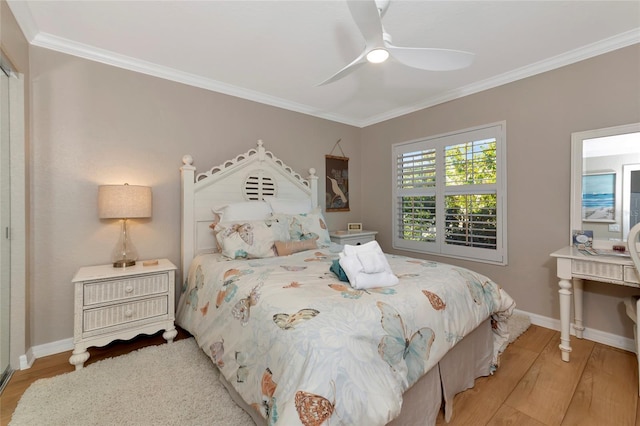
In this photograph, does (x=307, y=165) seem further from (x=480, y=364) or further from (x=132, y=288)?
(x=480, y=364)

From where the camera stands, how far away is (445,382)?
1514 millimetres

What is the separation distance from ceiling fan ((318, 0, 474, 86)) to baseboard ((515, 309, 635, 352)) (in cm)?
248

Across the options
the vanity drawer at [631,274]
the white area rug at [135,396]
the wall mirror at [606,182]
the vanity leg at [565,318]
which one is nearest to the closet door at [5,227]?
the white area rug at [135,396]

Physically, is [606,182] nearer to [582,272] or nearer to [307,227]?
[582,272]

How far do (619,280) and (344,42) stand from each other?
8.63 ft

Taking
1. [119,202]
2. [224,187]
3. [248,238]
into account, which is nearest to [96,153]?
[119,202]

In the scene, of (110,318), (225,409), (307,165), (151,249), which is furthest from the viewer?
(307,165)

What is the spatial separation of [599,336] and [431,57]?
2.68 metres

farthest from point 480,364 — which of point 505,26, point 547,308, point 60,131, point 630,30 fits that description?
point 60,131

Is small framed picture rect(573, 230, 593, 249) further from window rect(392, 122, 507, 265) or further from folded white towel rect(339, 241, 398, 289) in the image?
folded white towel rect(339, 241, 398, 289)

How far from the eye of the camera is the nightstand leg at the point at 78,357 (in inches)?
74.5

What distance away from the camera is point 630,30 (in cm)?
210

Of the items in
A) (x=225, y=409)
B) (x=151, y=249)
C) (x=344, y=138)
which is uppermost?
(x=344, y=138)

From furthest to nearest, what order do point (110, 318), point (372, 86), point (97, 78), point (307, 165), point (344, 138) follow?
1. point (344, 138)
2. point (307, 165)
3. point (372, 86)
4. point (97, 78)
5. point (110, 318)
